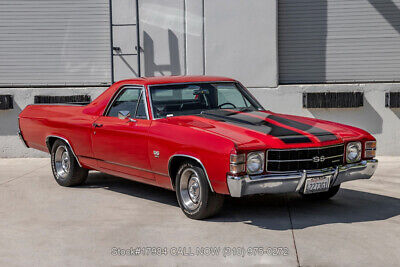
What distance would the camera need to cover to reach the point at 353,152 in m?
7.04

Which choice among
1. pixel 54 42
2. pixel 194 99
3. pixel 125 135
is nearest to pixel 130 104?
pixel 125 135

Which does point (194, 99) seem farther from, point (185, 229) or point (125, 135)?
point (185, 229)

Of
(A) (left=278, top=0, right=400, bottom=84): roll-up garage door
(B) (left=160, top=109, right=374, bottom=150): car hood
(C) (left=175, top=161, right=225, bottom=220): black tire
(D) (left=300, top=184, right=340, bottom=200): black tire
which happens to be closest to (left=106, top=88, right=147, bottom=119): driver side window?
(B) (left=160, top=109, right=374, bottom=150): car hood

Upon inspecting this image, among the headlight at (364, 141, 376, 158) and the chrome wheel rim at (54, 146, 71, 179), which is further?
the chrome wheel rim at (54, 146, 71, 179)

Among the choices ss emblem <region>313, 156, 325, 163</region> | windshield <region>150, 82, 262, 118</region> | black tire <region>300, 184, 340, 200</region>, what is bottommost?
black tire <region>300, 184, 340, 200</region>

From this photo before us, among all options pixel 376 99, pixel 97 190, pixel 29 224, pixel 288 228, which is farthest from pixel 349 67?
pixel 29 224

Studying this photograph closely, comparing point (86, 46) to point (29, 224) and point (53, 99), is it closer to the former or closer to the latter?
point (53, 99)

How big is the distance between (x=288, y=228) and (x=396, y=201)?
2108mm

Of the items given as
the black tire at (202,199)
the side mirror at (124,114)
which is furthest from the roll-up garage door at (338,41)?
the black tire at (202,199)

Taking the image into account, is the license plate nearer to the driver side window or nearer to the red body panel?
the red body panel

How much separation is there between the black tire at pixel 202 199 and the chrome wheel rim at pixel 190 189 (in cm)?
1

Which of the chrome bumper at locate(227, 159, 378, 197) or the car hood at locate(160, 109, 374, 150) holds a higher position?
the car hood at locate(160, 109, 374, 150)

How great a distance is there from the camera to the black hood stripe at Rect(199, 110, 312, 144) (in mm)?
6543

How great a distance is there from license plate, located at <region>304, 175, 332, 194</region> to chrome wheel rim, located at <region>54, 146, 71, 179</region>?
3881 millimetres
